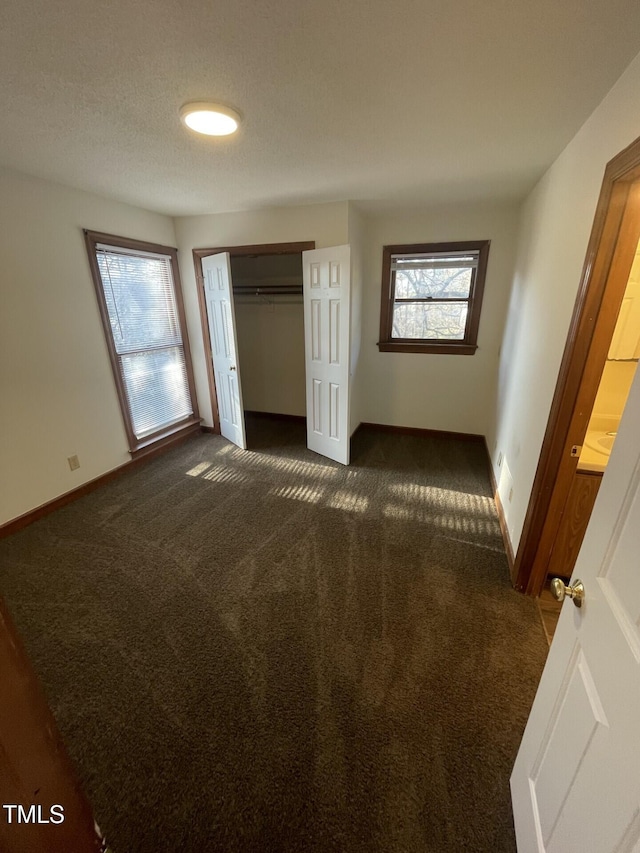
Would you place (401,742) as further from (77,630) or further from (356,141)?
(356,141)

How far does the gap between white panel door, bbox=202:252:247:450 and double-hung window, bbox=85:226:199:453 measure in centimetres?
39

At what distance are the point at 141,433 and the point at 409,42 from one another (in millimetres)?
3417

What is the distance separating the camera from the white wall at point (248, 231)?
3.00 meters

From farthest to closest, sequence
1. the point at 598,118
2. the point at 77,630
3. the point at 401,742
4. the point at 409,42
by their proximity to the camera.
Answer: the point at 77,630 < the point at 598,118 < the point at 401,742 < the point at 409,42

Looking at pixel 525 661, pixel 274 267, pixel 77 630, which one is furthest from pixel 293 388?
pixel 525 661

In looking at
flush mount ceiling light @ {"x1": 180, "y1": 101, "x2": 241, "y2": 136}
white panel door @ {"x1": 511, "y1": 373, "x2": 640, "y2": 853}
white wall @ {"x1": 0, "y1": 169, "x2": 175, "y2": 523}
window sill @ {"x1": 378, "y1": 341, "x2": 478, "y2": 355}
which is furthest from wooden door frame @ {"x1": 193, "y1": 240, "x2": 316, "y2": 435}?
white panel door @ {"x1": 511, "y1": 373, "x2": 640, "y2": 853}

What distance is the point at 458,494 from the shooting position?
9.23 ft

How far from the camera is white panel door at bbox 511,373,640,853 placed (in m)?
0.60

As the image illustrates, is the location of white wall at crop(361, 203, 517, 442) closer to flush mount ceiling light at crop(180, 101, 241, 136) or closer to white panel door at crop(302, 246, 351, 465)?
white panel door at crop(302, 246, 351, 465)

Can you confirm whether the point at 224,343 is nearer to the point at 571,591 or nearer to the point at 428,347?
the point at 428,347

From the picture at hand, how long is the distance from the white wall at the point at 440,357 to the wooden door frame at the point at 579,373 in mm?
1745

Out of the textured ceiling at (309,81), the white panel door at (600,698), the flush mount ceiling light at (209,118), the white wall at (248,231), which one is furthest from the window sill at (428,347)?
the white panel door at (600,698)

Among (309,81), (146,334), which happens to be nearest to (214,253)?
(146,334)

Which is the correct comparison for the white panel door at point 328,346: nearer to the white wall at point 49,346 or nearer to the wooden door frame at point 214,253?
the wooden door frame at point 214,253
